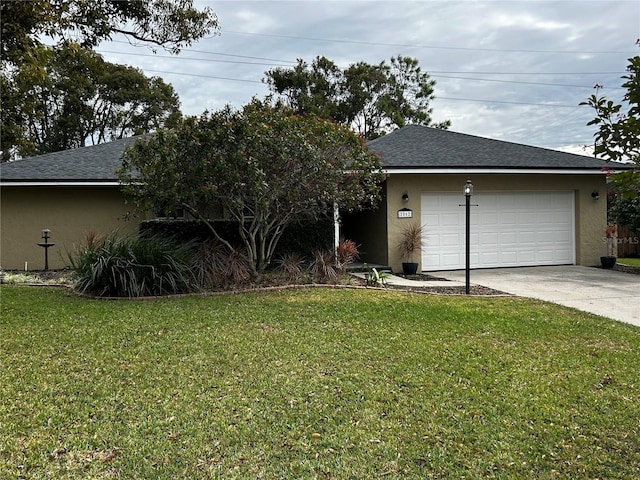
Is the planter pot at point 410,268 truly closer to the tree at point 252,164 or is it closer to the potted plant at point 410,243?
the potted plant at point 410,243

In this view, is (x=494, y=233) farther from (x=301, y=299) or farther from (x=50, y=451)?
(x=50, y=451)

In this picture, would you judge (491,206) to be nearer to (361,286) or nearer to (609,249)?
(609,249)

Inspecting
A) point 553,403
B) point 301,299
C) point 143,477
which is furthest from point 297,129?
point 143,477

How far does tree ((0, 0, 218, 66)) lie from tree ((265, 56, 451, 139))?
20480mm

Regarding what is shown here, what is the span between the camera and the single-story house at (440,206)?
491 inches

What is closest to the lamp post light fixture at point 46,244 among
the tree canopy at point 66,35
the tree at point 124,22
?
the tree canopy at point 66,35

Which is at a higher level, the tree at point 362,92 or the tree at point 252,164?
the tree at point 362,92

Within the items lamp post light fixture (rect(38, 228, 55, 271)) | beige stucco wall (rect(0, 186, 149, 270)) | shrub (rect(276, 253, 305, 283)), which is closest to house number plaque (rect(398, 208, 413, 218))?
shrub (rect(276, 253, 305, 283))

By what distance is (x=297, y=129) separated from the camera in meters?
8.65

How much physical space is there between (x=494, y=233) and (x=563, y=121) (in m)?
11.9

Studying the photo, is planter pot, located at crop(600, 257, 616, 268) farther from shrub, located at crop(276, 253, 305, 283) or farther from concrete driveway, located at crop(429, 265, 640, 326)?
shrub, located at crop(276, 253, 305, 283)

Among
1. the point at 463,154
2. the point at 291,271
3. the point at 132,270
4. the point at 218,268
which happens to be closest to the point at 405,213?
the point at 463,154

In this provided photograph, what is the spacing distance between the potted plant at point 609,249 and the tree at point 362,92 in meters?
19.6

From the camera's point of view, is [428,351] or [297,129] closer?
[428,351]
